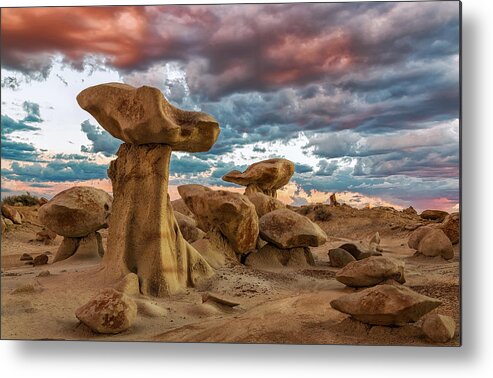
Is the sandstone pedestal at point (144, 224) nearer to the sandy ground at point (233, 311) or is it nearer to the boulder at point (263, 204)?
the sandy ground at point (233, 311)

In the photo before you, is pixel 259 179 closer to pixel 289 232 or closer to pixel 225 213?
pixel 289 232

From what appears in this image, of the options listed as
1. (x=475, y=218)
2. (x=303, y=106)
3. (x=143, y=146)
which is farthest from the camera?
(x=143, y=146)

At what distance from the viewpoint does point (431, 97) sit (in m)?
5.73

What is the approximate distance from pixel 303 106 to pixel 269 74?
64 cm

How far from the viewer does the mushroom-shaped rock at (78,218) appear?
30.3 ft

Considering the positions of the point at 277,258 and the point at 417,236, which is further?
the point at 417,236

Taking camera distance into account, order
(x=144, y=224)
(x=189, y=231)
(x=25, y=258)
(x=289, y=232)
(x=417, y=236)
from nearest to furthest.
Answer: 1. (x=144, y=224)
2. (x=25, y=258)
3. (x=289, y=232)
4. (x=417, y=236)
5. (x=189, y=231)

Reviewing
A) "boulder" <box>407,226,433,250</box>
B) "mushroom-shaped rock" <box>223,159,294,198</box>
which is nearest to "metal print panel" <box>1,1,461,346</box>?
"boulder" <box>407,226,433,250</box>

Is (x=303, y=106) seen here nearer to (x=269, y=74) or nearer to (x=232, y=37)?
(x=269, y=74)

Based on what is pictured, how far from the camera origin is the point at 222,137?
7.16 metres

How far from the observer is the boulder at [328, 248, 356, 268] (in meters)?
10.1

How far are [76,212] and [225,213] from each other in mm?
2668

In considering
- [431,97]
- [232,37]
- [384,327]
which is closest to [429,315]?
[384,327]

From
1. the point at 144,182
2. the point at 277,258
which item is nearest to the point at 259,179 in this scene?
the point at 277,258
